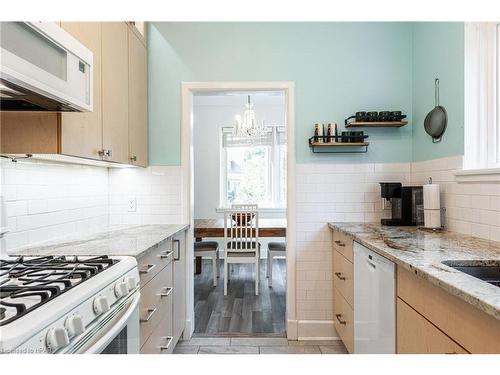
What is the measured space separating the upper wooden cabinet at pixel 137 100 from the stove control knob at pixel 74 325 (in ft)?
5.13

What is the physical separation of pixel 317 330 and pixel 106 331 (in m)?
1.96

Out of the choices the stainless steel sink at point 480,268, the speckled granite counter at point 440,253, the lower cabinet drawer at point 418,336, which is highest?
the speckled granite counter at point 440,253

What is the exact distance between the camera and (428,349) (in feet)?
3.91

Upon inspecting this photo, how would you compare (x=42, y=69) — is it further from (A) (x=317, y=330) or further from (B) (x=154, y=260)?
(A) (x=317, y=330)

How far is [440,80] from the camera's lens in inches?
89.0

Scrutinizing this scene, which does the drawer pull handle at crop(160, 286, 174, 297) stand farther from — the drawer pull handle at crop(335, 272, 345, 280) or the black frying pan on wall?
the black frying pan on wall

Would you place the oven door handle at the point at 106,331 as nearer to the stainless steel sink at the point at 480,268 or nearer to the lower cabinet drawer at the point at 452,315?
the lower cabinet drawer at the point at 452,315

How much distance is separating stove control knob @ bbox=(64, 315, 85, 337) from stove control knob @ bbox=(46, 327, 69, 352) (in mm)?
29

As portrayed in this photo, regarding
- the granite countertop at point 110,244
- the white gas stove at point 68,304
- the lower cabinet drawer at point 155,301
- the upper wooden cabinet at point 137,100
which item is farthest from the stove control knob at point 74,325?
the upper wooden cabinet at point 137,100

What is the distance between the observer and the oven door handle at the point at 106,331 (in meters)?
0.95

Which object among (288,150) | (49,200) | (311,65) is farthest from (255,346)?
(311,65)

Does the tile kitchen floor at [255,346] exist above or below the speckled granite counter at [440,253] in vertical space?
below

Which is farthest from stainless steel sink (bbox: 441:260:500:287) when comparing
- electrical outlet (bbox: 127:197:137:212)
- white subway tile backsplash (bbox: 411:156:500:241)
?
electrical outlet (bbox: 127:197:137:212)
